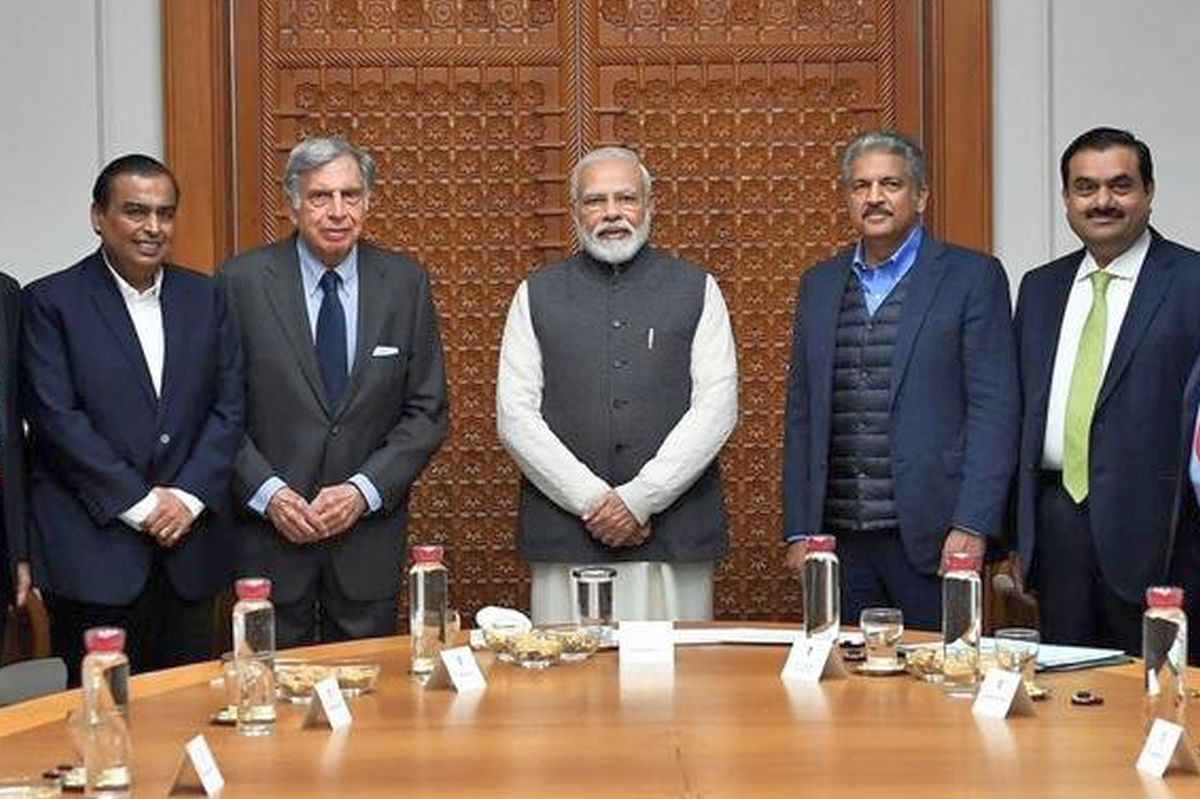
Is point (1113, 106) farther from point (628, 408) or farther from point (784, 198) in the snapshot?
point (628, 408)

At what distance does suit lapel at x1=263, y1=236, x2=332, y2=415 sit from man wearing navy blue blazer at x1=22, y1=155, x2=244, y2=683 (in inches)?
5.3

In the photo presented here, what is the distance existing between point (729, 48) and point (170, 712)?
147 inches

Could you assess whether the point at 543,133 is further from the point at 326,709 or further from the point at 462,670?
the point at 326,709

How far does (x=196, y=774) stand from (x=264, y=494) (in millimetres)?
Result: 2341

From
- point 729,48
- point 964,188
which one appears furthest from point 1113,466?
point 729,48

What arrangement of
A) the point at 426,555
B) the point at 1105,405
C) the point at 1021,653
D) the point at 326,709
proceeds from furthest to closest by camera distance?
the point at 1105,405 → the point at 426,555 → the point at 1021,653 → the point at 326,709

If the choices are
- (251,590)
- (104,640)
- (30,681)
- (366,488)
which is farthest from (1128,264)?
(104,640)

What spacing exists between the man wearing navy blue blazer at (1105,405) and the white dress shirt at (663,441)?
0.76 m

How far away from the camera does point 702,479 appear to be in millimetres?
5195

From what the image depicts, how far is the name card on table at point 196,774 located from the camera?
2605mm

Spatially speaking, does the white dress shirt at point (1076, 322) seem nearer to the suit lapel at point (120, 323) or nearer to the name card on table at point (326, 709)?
the suit lapel at point (120, 323)

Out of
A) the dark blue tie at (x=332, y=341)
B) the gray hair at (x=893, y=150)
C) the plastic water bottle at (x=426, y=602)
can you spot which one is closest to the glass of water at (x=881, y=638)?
the plastic water bottle at (x=426, y=602)

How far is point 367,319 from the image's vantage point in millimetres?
5035

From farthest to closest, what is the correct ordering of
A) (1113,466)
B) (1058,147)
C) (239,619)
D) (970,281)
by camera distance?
(1058,147) < (970,281) < (1113,466) < (239,619)
